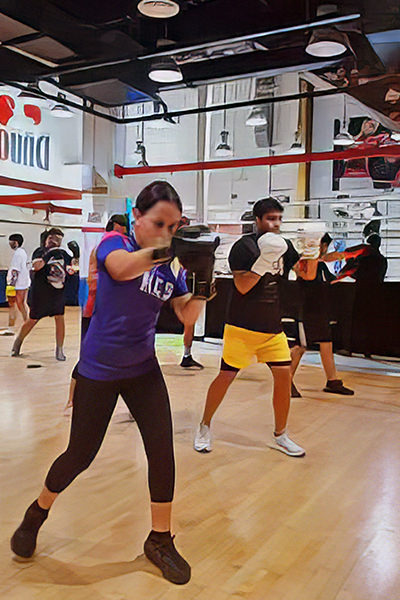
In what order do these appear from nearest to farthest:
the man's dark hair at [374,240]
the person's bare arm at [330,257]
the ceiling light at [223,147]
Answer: the person's bare arm at [330,257], the man's dark hair at [374,240], the ceiling light at [223,147]

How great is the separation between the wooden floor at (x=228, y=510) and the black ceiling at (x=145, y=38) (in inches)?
103

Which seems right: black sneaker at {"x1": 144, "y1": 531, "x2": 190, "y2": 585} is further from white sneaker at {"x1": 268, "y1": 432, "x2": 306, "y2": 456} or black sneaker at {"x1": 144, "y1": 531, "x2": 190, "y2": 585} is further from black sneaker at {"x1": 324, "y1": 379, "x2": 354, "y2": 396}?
black sneaker at {"x1": 324, "y1": 379, "x2": 354, "y2": 396}

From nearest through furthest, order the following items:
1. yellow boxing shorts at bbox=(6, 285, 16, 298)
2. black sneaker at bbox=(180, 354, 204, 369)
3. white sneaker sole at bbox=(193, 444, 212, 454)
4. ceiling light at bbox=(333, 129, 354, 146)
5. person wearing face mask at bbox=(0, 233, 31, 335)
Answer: white sneaker sole at bbox=(193, 444, 212, 454), black sneaker at bbox=(180, 354, 204, 369), person wearing face mask at bbox=(0, 233, 31, 335), yellow boxing shorts at bbox=(6, 285, 16, 298), ceiling light at bbox=(333, 129, 354, 146)

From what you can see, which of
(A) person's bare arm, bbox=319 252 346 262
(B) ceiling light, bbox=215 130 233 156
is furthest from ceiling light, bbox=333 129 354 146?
(A) person's bare arm, bbox=319 252 346 262

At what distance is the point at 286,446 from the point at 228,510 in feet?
2.75

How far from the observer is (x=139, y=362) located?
6.17 feet

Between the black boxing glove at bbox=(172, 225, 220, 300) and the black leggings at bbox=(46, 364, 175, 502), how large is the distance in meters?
0.31

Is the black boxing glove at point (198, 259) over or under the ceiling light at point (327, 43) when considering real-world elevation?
under

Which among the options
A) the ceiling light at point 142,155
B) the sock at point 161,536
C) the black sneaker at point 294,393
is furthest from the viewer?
the ceiling light at point 142,155

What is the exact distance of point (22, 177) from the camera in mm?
12680

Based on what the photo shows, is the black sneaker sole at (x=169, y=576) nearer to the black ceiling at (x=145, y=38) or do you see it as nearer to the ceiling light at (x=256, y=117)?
the black ceiling at (x=145, y=38)

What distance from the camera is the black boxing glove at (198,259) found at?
1.96 metres

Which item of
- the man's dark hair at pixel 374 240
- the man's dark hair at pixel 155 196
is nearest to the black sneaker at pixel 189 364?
the man's dark hair at pixel 374 240

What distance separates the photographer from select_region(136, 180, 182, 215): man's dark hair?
1.84m
